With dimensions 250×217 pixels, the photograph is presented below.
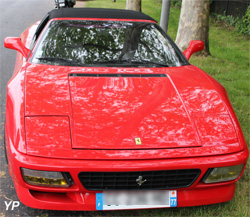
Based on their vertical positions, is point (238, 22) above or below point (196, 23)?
below

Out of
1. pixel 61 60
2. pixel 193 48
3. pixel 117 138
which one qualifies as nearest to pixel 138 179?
pixel 117 138

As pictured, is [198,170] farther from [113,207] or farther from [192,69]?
[192,69]

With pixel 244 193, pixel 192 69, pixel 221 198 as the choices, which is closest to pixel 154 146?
pixel 221 198

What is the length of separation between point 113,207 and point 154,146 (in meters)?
0.49

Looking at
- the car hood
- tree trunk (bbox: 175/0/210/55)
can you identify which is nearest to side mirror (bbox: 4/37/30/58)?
the car hood

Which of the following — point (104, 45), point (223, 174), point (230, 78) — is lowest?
point (230, 78)

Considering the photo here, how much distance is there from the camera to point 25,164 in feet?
6.89

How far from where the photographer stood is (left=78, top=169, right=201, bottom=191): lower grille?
2134mm

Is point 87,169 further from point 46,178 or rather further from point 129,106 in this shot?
point 129,106

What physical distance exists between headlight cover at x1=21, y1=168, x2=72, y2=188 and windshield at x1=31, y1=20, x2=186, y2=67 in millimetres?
1258

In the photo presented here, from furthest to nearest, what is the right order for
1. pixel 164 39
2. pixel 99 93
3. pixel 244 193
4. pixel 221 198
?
pixel 164 39 → pixel 244 193 → pixel 99 93 → pixel 221 198

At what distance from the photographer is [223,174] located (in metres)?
2.32

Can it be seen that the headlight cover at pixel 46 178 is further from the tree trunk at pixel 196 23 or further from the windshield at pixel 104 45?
the tree trunk at pixel 196 23

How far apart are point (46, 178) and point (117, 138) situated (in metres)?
0.53
